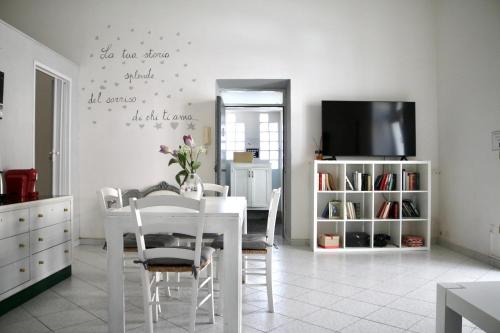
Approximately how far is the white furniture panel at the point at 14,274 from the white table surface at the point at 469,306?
2.69 meters

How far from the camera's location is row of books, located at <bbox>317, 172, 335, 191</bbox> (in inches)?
183

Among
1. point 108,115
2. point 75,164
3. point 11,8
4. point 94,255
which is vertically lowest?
point 94,255

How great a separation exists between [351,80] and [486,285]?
4.15 meters

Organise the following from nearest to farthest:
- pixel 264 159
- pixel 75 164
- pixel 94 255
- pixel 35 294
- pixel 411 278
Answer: pixel 35 294 → pixel 411 278 → pixel 94 255 → pixel 75 164 → pixel 264 159

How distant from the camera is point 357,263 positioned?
4.03 metres

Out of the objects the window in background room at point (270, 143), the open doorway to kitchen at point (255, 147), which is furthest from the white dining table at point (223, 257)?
the window in background room at point (270, 143)

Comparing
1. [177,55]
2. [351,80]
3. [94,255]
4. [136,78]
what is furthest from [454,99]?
[94,255]

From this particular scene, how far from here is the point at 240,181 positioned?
844 cm

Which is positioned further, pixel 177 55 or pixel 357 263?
pixel 177 55

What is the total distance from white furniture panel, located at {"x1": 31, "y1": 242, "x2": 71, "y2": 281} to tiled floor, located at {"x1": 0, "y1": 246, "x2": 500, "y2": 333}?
0.52ft

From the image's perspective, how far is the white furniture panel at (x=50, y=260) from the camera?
9.68 ft

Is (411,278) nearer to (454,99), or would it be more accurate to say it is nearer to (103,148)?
(454,99)

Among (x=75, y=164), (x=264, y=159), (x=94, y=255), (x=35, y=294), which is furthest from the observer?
(x=264, y=159)

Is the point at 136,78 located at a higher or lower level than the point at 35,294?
higher
